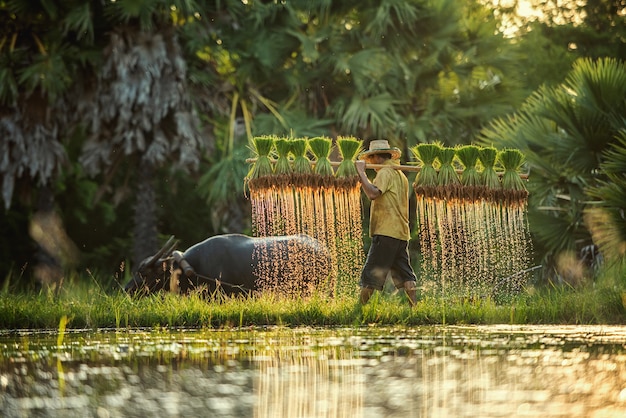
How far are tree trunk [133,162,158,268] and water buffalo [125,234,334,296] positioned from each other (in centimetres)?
774

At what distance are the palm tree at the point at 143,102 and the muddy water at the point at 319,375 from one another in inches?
443

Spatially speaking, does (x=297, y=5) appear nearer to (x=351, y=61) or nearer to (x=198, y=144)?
(x=351, y=61)

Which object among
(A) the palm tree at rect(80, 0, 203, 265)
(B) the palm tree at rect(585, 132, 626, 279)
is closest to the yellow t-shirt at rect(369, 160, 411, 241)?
(B) the palm tree at rect(585, 132, 626, 279)

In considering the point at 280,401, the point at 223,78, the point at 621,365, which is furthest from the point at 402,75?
the point at 280,401

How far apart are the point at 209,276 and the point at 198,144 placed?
777 centimetres

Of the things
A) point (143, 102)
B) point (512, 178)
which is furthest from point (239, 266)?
point (143, 102)

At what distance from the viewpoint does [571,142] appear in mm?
14266

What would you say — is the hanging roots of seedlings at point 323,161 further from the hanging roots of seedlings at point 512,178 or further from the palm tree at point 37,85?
A: the palm tree at point 37,85

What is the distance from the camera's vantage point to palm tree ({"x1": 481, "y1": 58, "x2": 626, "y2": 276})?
14148 millimetres

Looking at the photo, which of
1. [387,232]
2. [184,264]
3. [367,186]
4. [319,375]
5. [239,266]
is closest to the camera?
[319,375]

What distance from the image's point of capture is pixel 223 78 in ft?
75.0

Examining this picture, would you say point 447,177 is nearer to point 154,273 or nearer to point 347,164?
point 347,164

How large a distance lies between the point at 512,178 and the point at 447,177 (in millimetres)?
734

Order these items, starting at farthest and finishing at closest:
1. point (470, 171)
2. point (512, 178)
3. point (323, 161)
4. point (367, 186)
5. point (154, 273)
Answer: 1. point (154, 273)
2. point (512, 178)
3. point (470, 171)
4. point (323, 161)
5. point (367, 186)
